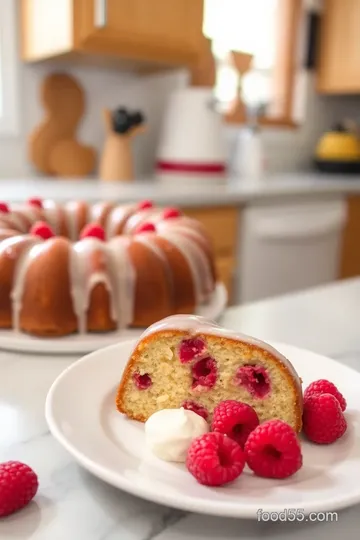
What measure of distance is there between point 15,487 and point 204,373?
0.64 ft

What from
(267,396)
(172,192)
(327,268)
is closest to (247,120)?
(327,268)

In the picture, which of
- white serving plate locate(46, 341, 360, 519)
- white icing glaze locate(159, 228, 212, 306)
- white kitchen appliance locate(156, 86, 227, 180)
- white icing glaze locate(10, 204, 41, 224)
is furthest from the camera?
white kitchen appliance locate(156, 86, 227, 180)

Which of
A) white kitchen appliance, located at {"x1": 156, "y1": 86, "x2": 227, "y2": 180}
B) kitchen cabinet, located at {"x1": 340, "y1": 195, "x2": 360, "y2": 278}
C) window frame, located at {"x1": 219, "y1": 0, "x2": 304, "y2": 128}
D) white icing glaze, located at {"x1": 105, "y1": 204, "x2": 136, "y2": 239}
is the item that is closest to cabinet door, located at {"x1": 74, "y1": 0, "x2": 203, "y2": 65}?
white kitchen appliance, located at {"x1": 156, "y1": 86, "x2": 227, "y2": 180}

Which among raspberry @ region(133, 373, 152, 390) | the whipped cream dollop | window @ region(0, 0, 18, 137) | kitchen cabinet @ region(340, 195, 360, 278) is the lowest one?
kitchen cabinet @ region(340, 195, 360, 278)

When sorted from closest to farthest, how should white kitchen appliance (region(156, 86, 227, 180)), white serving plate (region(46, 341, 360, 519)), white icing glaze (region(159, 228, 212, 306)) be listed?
white serving plate (region(46, 341, 360, 519)) → white icing glaze (region(159, 228, 212, 306)) → white kitchen appliance (region(156, 86, 227, 180))

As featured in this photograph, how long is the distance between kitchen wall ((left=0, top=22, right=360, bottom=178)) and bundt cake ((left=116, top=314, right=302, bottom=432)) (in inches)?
77.2

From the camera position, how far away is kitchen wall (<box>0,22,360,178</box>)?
2332 millimetres

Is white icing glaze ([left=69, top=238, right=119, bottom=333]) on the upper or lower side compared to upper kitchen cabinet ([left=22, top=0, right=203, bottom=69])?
lower

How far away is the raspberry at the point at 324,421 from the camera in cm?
49

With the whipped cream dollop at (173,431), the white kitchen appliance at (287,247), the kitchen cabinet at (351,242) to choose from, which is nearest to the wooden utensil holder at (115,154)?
the white kitchen appliance at (287,247)

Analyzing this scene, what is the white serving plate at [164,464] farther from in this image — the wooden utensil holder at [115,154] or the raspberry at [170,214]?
the wooden utensil holder at [115,154]

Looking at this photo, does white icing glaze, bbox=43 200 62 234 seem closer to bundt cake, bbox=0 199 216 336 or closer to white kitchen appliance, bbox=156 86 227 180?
bundt cake, bbox=0 199 216 336

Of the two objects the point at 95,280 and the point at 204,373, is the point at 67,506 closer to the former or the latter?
the point at 204,373

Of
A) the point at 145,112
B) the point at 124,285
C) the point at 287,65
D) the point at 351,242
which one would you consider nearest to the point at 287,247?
the point at 351,242
